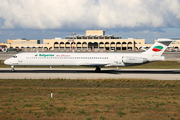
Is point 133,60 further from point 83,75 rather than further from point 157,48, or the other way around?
point 83,75

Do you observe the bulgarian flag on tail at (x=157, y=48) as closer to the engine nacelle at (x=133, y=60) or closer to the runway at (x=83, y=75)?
the engine nacelle at (x=133, y=60)

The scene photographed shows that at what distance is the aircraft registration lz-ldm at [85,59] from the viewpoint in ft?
120

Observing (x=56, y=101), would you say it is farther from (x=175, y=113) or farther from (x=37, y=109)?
(x=175, y=113)

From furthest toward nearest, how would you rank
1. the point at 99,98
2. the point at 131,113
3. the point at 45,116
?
the point at 99,98 → the point at 131,113 → the point at 45,116

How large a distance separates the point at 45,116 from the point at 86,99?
5.15m

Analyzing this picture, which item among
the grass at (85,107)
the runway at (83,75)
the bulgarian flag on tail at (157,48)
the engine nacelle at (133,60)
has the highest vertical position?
the bulgarian flag on tail at (157,48)

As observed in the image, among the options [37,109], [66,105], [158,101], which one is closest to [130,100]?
[158,101]

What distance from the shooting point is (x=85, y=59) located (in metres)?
36.9

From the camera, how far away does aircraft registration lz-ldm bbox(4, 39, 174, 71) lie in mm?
36625

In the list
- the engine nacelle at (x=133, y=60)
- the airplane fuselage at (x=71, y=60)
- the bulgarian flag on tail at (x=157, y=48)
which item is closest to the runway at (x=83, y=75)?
the airplane fuselage at (x=71, y=60)

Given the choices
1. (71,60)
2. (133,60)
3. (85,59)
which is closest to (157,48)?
(133,60)

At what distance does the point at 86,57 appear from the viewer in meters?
37.0

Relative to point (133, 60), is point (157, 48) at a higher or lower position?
higher

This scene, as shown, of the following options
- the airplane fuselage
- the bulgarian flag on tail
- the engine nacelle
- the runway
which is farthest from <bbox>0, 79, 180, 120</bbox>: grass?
the bulgarian flag on tail
